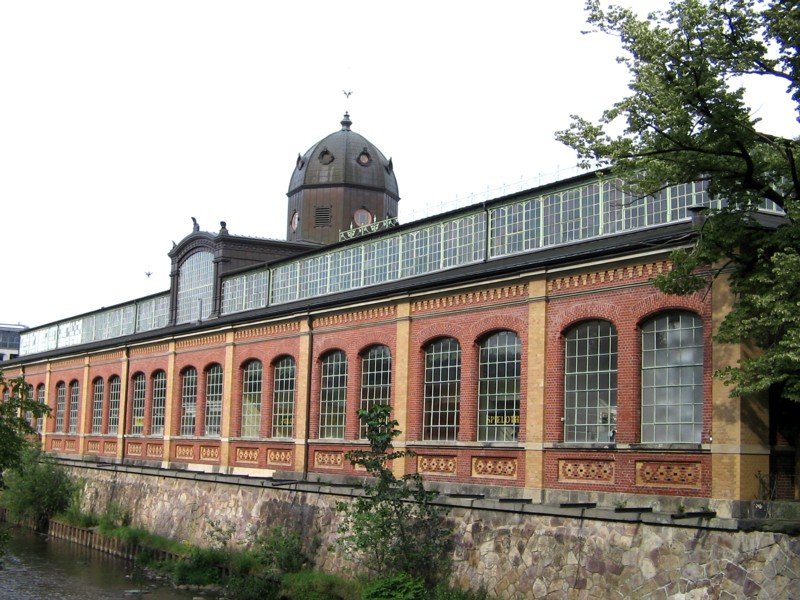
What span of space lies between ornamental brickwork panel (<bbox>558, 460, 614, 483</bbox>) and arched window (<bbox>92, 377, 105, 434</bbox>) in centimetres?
3053

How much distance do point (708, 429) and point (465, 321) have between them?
26.2ft

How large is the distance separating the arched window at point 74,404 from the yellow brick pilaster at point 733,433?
38.2 meters

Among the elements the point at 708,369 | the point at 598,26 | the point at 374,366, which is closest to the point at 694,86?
the point at 598,26

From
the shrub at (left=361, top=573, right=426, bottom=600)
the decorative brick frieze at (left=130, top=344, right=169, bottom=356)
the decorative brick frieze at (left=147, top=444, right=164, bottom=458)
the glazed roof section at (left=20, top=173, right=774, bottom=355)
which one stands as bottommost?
the shrub at (left=361, top=573, right=426, bottom=600)

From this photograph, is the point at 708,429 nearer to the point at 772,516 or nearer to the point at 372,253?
the point at 772,516

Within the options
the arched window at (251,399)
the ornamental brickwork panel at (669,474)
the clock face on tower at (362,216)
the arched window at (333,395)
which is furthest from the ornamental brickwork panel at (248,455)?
the ornamental brickwork panel at (669,474)

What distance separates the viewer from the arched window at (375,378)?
29.5 m

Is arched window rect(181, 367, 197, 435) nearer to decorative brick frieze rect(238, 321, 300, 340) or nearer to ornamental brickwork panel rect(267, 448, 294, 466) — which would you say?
decorative brick frieze rect(238, 321, 300, 340)

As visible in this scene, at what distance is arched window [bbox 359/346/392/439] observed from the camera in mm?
29531

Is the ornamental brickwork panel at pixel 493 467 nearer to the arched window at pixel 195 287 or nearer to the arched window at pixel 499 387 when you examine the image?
the arched window at pixel 499 387

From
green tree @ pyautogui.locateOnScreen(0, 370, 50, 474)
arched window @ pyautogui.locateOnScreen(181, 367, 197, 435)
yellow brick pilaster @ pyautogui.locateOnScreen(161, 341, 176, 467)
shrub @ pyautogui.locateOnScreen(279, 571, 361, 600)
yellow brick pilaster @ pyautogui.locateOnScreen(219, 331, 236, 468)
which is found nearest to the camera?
green tree @ pyautogui.locateOnScreen(0, 370, 50, 474)

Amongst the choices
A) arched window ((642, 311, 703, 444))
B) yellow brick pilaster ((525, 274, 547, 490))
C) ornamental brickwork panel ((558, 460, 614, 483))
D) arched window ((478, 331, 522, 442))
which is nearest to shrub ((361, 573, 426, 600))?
yellow brick pilaster ((525, 274, 547, 490))

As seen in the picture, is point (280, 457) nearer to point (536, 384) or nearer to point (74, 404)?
point (536, 384)

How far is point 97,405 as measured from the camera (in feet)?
162
